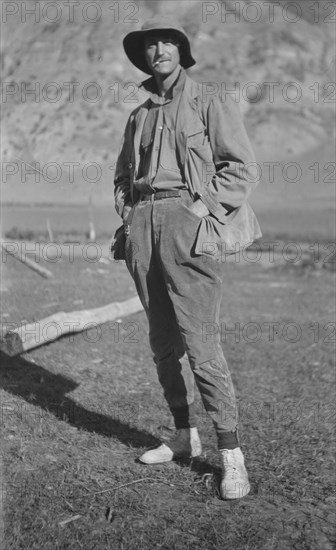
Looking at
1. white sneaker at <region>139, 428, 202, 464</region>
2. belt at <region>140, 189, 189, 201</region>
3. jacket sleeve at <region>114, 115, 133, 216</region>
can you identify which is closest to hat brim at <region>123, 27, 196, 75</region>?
jacket sleeve at <region>114, 115, 133, 216</region>

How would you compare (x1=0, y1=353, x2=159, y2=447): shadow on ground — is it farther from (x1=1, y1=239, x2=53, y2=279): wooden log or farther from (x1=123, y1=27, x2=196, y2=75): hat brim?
(x1=1, y1=239, x2=53, y2=279): wooden log

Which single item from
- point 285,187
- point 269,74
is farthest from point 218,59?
point 285,187

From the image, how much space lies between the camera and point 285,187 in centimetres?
5303

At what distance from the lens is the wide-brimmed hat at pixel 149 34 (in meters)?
3.81

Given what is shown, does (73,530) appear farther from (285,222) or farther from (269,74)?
(269,74)

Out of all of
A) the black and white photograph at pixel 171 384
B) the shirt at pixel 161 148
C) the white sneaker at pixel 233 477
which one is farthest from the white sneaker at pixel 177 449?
the shirt at pixel 161 148

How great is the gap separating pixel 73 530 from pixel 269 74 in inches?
2614

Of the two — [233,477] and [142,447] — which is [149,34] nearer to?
[233,477]

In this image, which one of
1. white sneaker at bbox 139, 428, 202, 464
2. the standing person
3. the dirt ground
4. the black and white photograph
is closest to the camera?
the dirt ground

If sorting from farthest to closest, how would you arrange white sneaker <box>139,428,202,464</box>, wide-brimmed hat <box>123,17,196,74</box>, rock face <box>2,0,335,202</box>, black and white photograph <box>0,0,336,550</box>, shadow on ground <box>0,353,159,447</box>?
1. rock face <box>2,0,335,202</box>
2. shadow on ground <box>0,353,159,447</box>
3. white sneaker <box>139,428,202,464</box>
4. wide-brimmed hat <box>123,17,196,74</box>
5. black and white photograph <box>0,0,336,550</box>

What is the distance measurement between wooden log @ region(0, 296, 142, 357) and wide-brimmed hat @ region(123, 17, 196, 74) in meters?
3.02

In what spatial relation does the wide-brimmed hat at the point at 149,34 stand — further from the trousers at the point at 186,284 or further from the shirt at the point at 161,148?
the trousers at the point at 186,284

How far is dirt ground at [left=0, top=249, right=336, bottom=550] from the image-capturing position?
3443 millimetres

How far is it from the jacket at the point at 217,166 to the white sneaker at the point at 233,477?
Result: 3.35 feet
